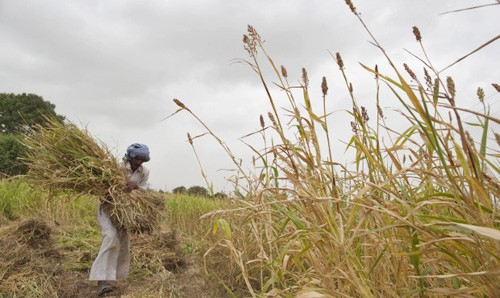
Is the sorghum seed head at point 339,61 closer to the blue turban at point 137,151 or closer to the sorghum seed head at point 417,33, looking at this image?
the sorghum seed head at point 417,33

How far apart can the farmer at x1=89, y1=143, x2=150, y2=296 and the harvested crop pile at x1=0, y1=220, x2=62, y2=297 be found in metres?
0.48

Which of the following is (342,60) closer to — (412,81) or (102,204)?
(412,81)

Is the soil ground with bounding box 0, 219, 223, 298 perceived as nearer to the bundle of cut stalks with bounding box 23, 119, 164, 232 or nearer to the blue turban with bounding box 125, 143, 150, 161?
the bundle of cut stalks with bounding box 23, 119, 164, 232

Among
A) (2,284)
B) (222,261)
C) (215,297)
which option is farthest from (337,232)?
(2,284)

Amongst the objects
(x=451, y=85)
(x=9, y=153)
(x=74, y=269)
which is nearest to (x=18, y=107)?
(x=9, y=153)

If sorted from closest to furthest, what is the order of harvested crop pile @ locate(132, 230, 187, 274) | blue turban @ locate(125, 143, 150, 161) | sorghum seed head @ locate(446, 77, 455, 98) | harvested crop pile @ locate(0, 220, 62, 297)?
sorghum seed head @ locate(446, 77, 455, 98) → harvested crop pile @ locate(0, 220, 62, 297) → blue turban @ locate(125, 143, 150, 161) → harvested crop pile @ locate(132, 230, 187, 274)

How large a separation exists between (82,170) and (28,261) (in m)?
1.31

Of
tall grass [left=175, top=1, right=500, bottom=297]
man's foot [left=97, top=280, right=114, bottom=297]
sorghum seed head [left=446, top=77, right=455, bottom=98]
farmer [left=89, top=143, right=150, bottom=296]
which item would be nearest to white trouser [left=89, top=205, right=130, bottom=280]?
farmer [left=89, top=143, right=150, bottom=296]

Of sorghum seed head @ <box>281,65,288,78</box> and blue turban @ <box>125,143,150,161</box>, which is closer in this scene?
sorghum seed head @ <box>281,65,288,78</box>

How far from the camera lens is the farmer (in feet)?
14.0

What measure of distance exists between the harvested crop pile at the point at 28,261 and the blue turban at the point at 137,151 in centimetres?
145

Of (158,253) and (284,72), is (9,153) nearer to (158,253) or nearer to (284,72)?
(158,253)

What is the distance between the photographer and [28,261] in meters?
4.63

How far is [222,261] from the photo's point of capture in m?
4.30
